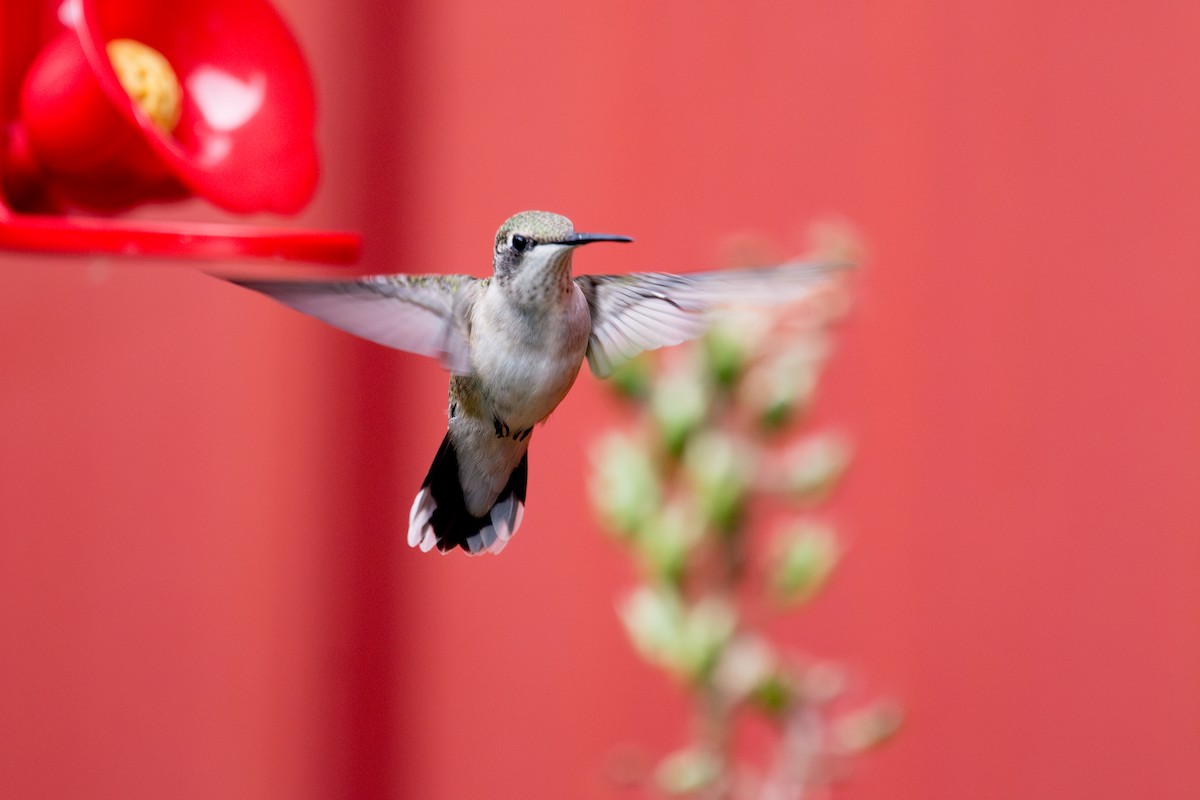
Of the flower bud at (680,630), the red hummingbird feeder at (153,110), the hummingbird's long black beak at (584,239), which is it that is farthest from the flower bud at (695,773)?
the hummingbird's long black beak at (584,239)

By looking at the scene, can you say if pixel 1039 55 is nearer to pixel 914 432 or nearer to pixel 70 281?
pixel 914 432

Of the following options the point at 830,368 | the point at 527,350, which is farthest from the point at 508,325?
the point at 830,368

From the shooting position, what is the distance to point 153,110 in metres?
1.01

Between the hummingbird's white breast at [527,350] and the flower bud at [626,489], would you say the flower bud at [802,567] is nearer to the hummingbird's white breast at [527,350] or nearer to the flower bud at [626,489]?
the flower bud at [626,489]

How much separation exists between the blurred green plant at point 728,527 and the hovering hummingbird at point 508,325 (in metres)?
0.72

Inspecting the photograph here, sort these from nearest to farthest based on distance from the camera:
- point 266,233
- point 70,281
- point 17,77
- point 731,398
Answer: point 266,233
point 17,77
point 731,398
point 70,281

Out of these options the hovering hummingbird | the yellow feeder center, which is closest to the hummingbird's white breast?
the hovering hummingbird

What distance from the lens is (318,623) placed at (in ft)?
6.65

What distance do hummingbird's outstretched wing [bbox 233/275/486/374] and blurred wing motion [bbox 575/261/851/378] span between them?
0.30 ft

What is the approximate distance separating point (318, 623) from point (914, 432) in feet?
3.53

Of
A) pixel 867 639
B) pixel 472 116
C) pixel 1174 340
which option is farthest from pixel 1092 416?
pixel 472 116

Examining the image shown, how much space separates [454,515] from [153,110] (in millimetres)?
488

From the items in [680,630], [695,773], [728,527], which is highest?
[728,527]

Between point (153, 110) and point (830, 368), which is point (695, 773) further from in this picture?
point (153, 110)
